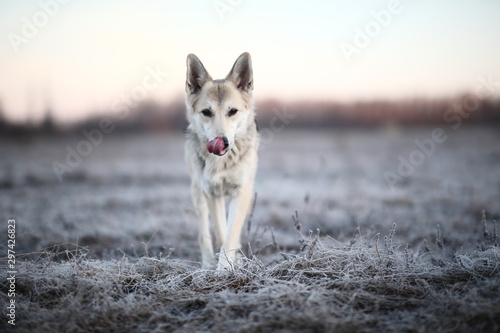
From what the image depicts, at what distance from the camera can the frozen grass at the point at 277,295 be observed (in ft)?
8.10

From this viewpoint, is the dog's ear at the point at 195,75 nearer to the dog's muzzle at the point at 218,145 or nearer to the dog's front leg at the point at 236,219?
the dog's muzzle at the point at 218,145

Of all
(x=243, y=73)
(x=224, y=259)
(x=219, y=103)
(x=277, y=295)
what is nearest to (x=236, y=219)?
(x=224, y=259)

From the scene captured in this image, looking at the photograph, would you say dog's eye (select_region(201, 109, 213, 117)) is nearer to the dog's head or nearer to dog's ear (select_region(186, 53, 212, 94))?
the dog's head

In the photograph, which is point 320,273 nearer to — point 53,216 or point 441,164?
point 53,216

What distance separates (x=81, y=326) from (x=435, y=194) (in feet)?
28.0

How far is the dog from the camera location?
4.22m

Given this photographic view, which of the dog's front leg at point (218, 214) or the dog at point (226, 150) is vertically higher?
the dog at point (226, 150)

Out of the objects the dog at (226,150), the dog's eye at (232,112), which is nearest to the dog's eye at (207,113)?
the dog at (226,150)

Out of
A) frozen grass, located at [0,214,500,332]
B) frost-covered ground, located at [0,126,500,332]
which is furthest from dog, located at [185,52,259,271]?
frozen grass, located at [0,214,500,332]

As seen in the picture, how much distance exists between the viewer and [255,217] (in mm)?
7273

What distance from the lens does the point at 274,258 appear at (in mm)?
4137

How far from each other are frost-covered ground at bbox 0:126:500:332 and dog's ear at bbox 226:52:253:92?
6.32 ft

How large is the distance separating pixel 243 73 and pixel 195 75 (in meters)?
0.61

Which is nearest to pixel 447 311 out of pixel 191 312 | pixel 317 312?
pixel 317 312
